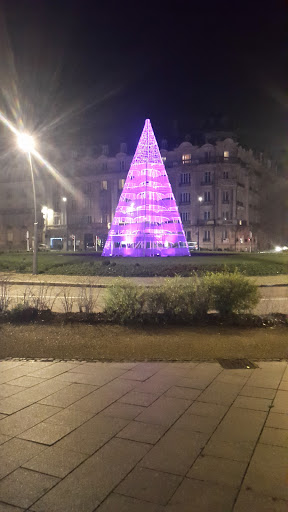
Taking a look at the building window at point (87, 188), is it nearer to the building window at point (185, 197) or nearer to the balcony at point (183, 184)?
the balcony at point (183, 184)

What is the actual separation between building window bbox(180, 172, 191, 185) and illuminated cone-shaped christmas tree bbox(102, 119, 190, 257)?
3728cm

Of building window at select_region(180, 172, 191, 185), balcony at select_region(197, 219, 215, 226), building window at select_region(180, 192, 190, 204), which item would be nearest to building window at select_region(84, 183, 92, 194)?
building window at select_region(180, 172, 191, 185)

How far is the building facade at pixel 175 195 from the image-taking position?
7181 cm

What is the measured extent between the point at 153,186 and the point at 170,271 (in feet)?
48.1

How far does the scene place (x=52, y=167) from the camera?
8538 centimetres

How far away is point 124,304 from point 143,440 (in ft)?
17.9

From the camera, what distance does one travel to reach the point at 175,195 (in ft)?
249

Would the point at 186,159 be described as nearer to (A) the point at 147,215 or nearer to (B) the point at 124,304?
(A) the point at 147,215

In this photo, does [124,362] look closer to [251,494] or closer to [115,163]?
[251,494]

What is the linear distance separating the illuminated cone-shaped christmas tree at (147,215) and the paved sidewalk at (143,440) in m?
31.0

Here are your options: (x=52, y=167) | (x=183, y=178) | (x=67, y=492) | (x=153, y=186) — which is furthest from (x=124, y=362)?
(x=52, y=167)

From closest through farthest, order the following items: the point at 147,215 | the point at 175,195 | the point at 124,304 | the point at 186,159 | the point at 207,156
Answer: the point at 124,304 → the point at 147,215 → the point at 207,156 → the point at 186,159 → the point at 175,195

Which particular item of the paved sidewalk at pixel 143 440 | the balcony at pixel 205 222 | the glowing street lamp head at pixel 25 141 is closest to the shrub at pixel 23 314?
the paved sidewalk at pixel 143 440

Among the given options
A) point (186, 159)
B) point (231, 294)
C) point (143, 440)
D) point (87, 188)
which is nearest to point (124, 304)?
point (231, 294)
